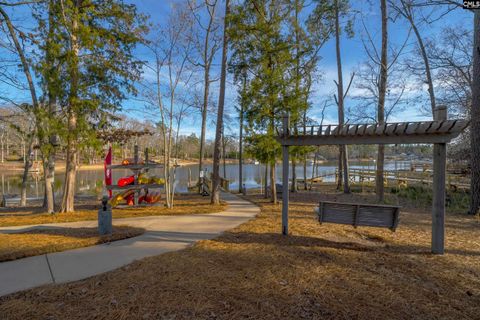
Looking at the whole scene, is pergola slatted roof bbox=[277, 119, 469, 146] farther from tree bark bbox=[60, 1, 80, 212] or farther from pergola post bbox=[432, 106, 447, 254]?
tree bark bbox=[60, 1, 80, 212]

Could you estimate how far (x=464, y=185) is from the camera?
14.1 m

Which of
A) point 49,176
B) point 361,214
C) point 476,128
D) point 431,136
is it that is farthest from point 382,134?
point 49,176

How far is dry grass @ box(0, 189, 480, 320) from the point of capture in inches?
113

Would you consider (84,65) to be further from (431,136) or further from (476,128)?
(476,128)

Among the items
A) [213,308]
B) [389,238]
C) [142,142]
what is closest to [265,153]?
[389,238]

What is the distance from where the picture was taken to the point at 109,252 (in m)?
4.77

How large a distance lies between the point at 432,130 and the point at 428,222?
4306 millimetres

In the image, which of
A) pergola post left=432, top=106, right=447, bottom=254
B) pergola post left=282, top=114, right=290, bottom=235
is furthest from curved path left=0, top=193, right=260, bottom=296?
pergola post left=432, top=106, right=447, bottom=254

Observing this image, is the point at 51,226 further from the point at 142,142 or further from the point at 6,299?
the point at 142,142

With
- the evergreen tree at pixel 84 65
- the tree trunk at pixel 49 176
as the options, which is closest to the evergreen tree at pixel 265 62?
the evergreen tree at pixel 84 65

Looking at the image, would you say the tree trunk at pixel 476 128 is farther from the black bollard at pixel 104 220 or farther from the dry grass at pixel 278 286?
the black bollard at pixel 104 220

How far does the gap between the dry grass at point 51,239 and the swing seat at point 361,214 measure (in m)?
4.09

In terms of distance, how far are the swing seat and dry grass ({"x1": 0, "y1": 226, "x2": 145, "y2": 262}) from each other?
409 centimetres

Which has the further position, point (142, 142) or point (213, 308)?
point (142, 142)
